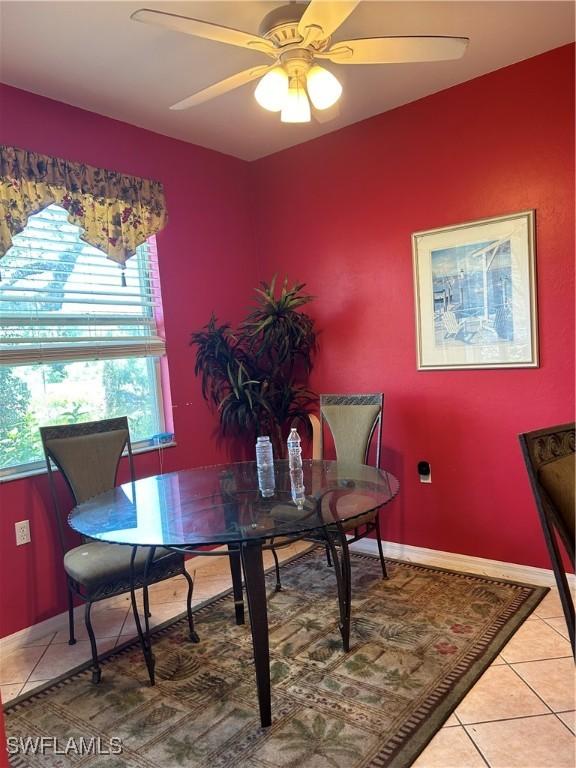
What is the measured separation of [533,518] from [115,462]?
2186 millimetres

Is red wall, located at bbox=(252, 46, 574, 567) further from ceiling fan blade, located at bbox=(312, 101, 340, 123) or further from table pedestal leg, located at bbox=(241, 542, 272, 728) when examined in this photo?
table pedestal leg, located at bbox=(241, 542, 272, 728)

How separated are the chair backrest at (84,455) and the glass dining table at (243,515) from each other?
0.27 metres

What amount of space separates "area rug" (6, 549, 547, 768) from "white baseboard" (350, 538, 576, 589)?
0.11 m

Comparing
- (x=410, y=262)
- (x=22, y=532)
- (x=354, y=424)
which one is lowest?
(x=22, y=532)

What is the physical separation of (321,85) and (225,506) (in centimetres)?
159

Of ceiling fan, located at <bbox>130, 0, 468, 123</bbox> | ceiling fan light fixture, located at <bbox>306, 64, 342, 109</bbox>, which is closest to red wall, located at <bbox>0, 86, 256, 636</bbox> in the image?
ceiling fan, located at <bbox>130, 0, 468, 123</bbox>

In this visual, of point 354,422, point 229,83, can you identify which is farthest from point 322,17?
point 354,422

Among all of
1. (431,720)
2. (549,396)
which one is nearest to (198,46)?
(549,396)

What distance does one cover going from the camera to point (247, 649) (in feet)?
7.80

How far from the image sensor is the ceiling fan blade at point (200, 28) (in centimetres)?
160

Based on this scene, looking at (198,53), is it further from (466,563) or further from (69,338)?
(466,563)

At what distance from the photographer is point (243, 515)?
198cm

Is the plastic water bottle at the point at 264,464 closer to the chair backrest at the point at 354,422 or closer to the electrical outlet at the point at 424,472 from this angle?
the chair backrest at the point at 354,422

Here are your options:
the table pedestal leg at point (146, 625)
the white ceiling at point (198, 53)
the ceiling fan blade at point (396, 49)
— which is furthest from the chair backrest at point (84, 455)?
the ceiling fan blade at point (396, 49)
